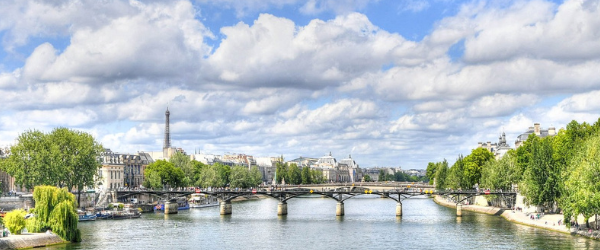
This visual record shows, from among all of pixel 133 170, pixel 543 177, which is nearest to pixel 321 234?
pixel 543 177

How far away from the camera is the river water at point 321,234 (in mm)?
74125

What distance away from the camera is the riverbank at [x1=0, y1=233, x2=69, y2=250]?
64.6 meters

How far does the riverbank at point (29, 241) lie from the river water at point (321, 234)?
1246mm

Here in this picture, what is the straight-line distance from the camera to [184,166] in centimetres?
18238

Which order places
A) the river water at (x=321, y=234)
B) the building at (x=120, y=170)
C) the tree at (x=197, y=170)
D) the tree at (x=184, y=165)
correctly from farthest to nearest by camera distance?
the tree at (x=197, y=170) → the tree at (x=184, y=165) → the building at (x=120, y=170) → the river water at (x=321, y=234)

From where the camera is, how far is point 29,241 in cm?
6762

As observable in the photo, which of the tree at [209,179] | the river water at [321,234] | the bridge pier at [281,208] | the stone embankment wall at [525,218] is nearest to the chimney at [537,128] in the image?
the stone embankment wall at [525,218]

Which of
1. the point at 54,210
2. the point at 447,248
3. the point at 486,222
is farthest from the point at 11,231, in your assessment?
the point at 486,222

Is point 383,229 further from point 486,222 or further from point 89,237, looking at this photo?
point 89,237

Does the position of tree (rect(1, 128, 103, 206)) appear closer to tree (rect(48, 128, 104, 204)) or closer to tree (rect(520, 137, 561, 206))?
tree (rect(48, 128, 104, 204))

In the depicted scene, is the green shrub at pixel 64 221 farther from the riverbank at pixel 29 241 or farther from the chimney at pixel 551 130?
the chimney at pixel 551 130

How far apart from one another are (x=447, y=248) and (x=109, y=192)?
264 feet

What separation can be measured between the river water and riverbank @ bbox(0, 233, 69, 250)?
125 centimetres

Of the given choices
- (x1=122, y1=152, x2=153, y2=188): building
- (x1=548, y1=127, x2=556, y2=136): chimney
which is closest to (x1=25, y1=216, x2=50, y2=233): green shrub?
(x1=122, y1=152, x2=153, y2=188): building
